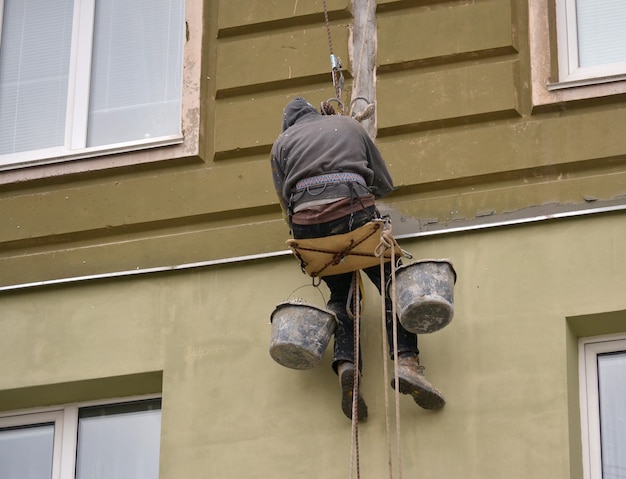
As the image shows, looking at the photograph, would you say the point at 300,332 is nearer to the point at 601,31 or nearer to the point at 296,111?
the point at 296,111

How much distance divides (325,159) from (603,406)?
1985mm

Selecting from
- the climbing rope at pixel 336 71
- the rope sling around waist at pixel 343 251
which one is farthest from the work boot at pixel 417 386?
the climbing rope at pixel 336 71

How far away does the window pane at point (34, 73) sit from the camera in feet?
37.0

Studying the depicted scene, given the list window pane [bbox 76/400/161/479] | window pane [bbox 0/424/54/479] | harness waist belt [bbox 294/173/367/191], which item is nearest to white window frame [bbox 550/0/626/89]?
harness waist belt [bbox 294/173/367/191]

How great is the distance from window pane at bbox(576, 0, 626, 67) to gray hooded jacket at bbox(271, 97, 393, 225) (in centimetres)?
157

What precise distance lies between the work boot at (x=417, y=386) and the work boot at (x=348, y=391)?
0.74 feet

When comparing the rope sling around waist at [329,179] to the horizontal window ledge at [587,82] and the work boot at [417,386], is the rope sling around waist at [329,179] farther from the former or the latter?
the horizontal window ledge at [587,82]

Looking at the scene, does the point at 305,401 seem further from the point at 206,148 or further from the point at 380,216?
the point at 206,148

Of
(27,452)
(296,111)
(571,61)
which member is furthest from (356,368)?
(571,61)

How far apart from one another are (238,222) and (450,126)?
1.35m

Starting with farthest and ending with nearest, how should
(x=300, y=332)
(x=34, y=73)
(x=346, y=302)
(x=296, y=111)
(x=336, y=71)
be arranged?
1. (x=34, y=73)
2. (x=336, y=71)
3. (x=296, y=111)
4. (x=346, y=302)
5. (x=300, y=332)

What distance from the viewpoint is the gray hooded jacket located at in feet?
31.1

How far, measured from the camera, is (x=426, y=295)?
9117 millimetres

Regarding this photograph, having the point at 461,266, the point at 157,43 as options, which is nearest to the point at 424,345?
the point at 461,266
